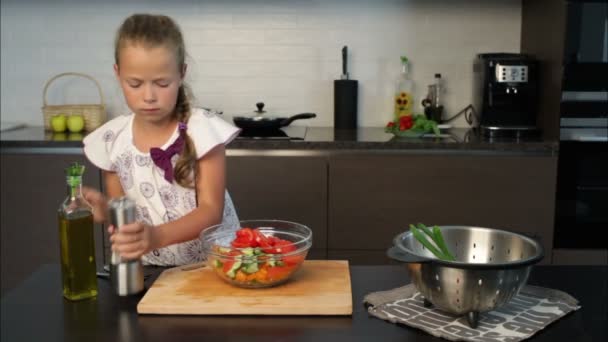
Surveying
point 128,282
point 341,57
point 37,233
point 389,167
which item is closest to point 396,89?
point 341,57

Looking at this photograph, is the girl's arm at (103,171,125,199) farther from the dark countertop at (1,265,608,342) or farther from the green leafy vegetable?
the green leafy vegetable

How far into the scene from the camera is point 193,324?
1.21 m

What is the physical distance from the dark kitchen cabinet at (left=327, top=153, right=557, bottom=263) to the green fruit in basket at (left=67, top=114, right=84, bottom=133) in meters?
1.12

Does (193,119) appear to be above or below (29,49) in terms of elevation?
below

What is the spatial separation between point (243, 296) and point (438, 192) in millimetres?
1645

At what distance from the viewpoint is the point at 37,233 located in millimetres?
2934

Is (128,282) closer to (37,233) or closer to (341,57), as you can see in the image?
(37,233)

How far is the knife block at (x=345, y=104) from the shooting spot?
10.7 feet

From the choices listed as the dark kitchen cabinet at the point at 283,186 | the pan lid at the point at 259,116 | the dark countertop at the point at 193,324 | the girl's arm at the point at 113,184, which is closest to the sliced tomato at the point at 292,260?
the dark countertop at the point at 193,324

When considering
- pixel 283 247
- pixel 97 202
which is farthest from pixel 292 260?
pixel 97 202

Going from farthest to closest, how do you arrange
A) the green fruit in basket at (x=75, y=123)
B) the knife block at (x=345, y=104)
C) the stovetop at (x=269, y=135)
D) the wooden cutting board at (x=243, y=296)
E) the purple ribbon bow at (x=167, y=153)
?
the knife block at (x=345, y=104) < the green fruit in basket at (x=75, y=123) < the stovetop at (x=269, y=135) < the purple ribbon bow at (x=167, y=153) < the wooden cutting board at (x=243, y=296)

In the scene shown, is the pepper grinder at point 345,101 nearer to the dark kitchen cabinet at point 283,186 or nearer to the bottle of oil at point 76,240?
the dark kitchen cabinet at point 283,186

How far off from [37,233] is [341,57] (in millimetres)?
1573

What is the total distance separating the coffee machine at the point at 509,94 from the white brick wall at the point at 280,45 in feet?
1.24
